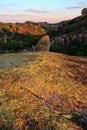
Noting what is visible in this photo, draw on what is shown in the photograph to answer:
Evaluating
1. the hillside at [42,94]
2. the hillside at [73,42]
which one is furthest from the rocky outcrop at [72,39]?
the hillside at [42,94]

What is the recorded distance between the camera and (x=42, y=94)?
22.8ft

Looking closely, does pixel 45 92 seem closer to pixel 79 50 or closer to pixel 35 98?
pixel 35 98

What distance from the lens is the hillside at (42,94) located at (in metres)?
6.40

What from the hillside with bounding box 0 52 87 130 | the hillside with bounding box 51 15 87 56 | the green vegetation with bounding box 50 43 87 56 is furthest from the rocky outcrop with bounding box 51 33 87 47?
the hillside with bounding box 0 52 87 130

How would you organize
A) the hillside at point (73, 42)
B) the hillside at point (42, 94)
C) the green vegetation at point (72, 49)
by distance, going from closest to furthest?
the hillside at point (42, 94) → the green vegetation at point (72, 49) → the hillside at point (73, 42)

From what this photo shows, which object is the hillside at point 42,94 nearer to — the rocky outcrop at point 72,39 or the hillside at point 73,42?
the hillside at point 73,42

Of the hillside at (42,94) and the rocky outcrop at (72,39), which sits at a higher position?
the hillside at (42,94)

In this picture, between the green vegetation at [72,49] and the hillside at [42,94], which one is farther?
the green vegetation at [72,49]

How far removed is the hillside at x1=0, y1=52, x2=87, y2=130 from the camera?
6398mm

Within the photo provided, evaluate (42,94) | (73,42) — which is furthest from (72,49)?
(42,94)

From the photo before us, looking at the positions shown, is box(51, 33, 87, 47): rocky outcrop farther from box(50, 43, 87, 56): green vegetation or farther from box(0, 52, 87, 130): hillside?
box(0, 52, 87, 130): hillside

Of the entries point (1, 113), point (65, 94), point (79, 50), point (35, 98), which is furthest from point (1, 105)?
point (79, 50)

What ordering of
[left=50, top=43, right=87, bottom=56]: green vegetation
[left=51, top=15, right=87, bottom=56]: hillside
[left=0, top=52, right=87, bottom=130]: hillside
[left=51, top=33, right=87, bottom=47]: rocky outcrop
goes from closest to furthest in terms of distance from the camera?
[left=0, top=52, right=87, bottom=130]: hillside → [left=50, top=43, right=87, bottom=56]: green vegetation → [left=51, top=15, right=87, bottom=56]: hillside → [left=51, top=33, right=87, bottom=47]: rocky outcrop

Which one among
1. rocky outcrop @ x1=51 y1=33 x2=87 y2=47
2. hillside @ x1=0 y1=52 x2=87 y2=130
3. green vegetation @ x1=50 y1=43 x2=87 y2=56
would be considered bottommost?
green vegetation @ x1=50 y1=43 x2=87 y2=56
